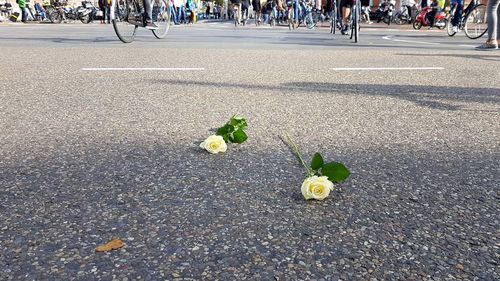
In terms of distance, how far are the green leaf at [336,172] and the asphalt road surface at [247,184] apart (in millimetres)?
79

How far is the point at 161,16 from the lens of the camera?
9.63 meters

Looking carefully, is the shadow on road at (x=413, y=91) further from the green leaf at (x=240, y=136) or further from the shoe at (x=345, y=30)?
the shoe at (x=345, y=30)

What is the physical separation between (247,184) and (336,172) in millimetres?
374

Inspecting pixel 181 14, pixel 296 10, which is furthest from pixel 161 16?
pixel 181 14

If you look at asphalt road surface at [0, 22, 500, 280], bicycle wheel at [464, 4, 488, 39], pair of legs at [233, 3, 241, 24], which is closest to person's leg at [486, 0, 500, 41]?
bicycle wheel at [464, 4, 488, 39]

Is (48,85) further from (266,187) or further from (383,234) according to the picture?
(383,234)

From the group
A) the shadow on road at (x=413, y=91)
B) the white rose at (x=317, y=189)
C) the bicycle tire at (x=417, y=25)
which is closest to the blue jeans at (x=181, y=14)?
the bicycle tire at (x=417, y=25)

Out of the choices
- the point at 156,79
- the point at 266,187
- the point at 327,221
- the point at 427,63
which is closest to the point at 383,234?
the point at 327,221

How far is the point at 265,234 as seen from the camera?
5.12 feet

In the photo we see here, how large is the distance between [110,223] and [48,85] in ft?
10.5

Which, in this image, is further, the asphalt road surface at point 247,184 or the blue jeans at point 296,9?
the blue jeans at point 296,9

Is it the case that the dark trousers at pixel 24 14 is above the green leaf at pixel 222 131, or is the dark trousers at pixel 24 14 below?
above

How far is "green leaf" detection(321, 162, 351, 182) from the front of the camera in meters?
1.87

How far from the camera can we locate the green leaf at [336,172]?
1.87 meters
